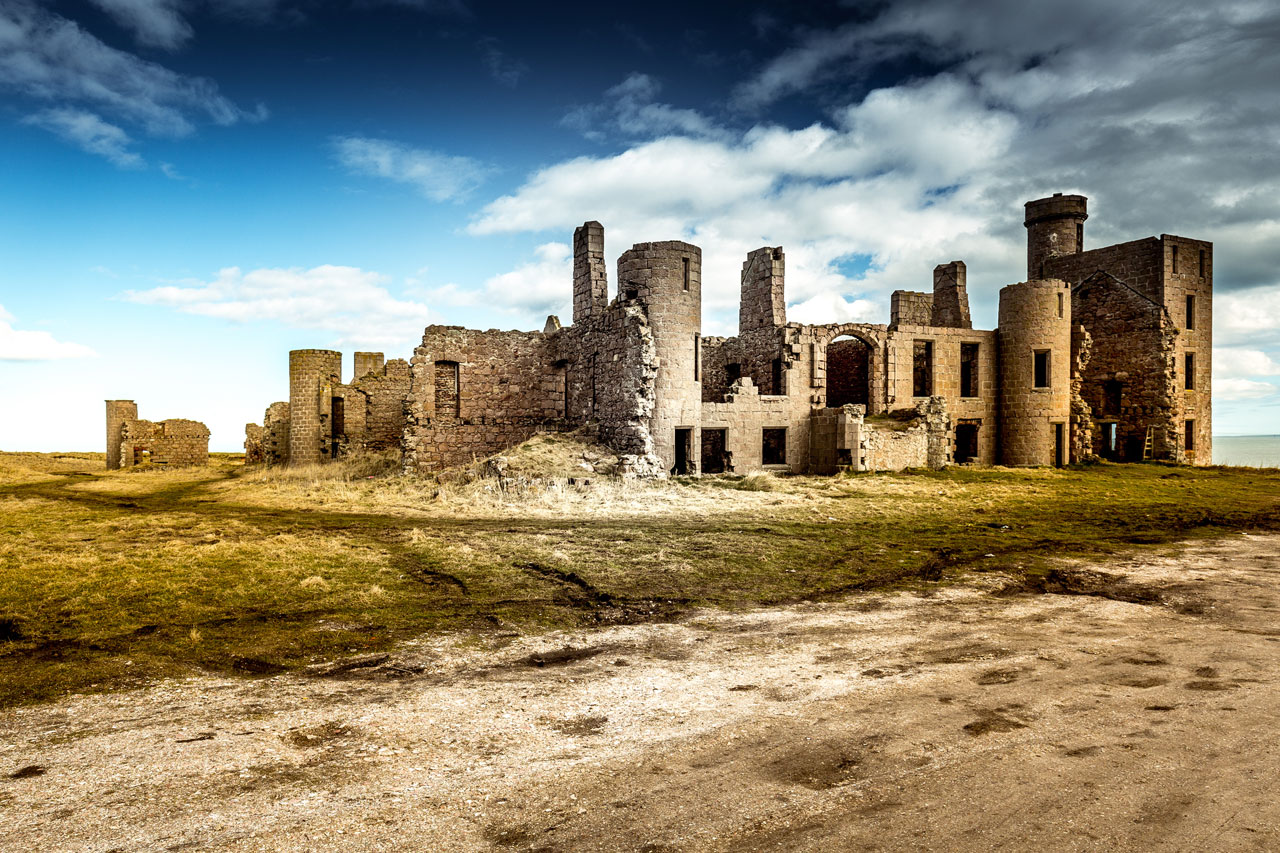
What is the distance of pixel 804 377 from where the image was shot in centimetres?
2409

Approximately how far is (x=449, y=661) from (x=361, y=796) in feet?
7.48

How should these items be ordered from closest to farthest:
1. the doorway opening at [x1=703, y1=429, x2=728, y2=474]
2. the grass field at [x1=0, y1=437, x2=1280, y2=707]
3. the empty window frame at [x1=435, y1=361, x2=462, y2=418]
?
the grass field at [x1=0, y1=437, x2=1280, y2=707] < the doorway opening at [x1=703, y1=429, x2=728, y2=474] < the empty window frame at [x1=435, y1=361, x2=462, y2=418]

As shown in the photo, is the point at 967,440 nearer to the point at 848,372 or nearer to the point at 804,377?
the point at 848,372

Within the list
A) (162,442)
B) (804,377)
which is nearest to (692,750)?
(804,377)

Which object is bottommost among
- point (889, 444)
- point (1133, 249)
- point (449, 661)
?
point (449, 661)

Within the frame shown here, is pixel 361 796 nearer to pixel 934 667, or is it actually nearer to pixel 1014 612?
pixel 934 667

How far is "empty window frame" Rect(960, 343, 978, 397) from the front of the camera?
27672mm

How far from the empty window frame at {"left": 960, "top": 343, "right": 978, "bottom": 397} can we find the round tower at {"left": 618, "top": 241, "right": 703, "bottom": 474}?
1345cm

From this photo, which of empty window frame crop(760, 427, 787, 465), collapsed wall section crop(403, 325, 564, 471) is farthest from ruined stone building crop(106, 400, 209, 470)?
empty window frame crop(760, 427, 787, 465)

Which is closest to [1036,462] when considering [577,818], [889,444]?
[889,444]

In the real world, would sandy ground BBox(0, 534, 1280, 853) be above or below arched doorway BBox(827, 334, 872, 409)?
below

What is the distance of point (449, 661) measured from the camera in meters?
5.80

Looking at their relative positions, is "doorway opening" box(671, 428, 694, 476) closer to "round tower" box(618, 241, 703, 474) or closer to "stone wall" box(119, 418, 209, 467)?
"round tower" box(618, 241, 703, 474)

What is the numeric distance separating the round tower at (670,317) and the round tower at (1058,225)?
21.6 metres
